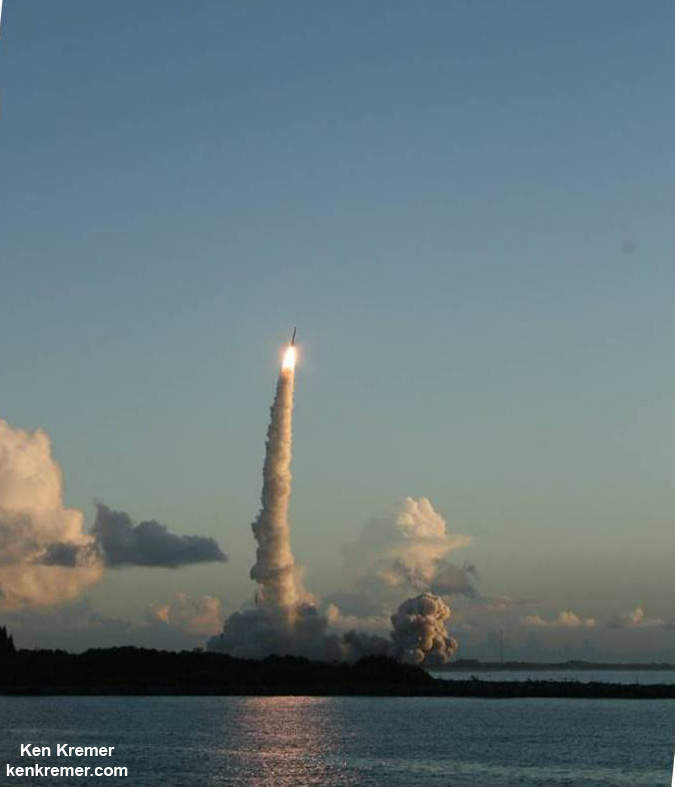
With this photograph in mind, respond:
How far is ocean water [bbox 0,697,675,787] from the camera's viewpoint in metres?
93.0

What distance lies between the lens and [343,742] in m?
118

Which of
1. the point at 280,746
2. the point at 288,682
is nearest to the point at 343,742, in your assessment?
the point at 280,746

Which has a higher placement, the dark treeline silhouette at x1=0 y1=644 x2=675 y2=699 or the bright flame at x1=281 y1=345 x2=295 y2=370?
the bright flame at x1=281 y1=345 x2=295 y2=370

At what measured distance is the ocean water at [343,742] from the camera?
93000 mm

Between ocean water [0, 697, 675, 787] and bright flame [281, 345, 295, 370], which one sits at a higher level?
bright flame [281, 345, 295, 370]

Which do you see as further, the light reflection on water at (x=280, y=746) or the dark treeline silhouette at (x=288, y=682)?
the dark treeline silhouette at (x=288, y=682)

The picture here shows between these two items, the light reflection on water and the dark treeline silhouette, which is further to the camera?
the dark treeline silhouette

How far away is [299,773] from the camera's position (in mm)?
95625

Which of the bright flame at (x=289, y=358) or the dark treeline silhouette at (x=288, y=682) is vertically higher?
the bright flame at (x=289, y=358)

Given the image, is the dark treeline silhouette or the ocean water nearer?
the ocean water

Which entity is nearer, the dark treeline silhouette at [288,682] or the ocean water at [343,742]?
the ocean water at [343,742]

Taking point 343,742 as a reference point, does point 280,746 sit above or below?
below

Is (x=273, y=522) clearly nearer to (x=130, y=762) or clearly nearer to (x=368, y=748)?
(x=368, y=748)

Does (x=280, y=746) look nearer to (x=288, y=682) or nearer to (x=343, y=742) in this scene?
(x=343, y=742)
